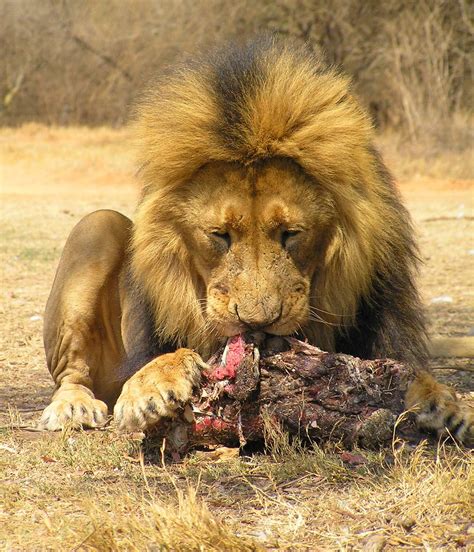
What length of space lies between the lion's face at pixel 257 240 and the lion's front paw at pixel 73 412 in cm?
89

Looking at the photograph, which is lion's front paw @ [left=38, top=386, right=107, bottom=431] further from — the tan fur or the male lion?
the tan fur

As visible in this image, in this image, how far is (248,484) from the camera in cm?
306

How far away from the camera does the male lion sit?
10.5 ft

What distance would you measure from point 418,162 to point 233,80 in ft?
41.2

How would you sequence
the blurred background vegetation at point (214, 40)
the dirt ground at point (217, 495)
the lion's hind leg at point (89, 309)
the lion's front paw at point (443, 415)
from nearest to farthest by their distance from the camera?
the dirt ground at point (217, 495) → the lion's front paw at point (443, 415) → the lion's hind leg at point (89, 309) → the blurred background vegetation at point (214, 40)

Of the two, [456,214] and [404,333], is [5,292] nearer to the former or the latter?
[404,333]

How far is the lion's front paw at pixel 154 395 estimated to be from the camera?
3.17 metres

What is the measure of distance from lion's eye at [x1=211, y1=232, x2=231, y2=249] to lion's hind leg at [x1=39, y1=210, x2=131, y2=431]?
1241 mm

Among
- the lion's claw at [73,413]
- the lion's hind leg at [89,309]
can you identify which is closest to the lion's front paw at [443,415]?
the lion's claw at [73,413]

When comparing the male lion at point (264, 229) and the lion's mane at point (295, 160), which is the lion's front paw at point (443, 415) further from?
the lion's mane at point (295, 160)

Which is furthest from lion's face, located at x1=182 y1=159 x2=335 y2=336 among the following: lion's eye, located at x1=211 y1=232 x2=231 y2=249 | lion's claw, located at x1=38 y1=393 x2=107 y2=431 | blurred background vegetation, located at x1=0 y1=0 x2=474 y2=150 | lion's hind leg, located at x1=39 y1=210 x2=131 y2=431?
blurred background vegetation, located at x1=0 y1=0 x2=474 y2=150

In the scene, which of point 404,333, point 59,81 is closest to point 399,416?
point 404,333

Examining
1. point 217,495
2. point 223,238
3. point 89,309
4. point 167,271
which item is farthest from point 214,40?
point 217,495

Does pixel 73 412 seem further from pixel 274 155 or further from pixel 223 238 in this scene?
pixel 274 155
